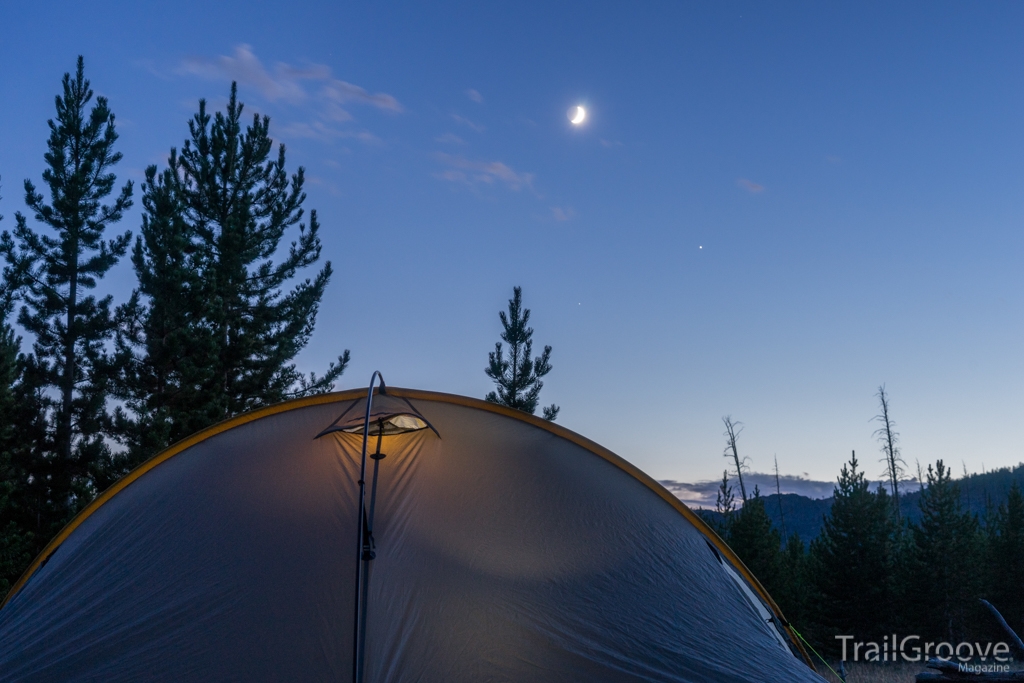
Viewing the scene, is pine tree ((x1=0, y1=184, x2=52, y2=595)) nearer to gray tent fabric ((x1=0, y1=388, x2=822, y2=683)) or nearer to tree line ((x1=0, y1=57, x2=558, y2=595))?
tree line ((x1=0, y1=57, x2=558, y2=595))

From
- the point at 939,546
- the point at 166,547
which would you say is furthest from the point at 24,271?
the point at 939,546

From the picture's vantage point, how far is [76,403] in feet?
64.9

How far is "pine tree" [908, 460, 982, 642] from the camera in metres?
22.6

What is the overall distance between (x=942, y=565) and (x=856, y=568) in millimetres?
3115

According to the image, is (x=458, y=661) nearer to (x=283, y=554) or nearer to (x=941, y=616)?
(x=283, y=554)

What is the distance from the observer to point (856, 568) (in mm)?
22516

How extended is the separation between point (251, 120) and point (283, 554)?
2003cm

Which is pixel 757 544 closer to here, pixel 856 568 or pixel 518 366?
pixel 856 568

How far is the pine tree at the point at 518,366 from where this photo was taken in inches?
915

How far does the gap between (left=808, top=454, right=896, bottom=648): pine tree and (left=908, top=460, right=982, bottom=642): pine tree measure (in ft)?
3.29

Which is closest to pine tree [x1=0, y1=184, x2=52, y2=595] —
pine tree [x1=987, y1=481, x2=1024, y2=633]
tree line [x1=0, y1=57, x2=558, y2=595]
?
tree line [x1=0, y1=57, x2=558, y2=595]

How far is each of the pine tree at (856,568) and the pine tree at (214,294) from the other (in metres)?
17.6

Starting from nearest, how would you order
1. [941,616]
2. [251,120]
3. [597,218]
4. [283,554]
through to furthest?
[283,554], [597,218], [251,120], [941,616]

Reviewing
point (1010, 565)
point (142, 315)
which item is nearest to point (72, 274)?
point (142, 315)
